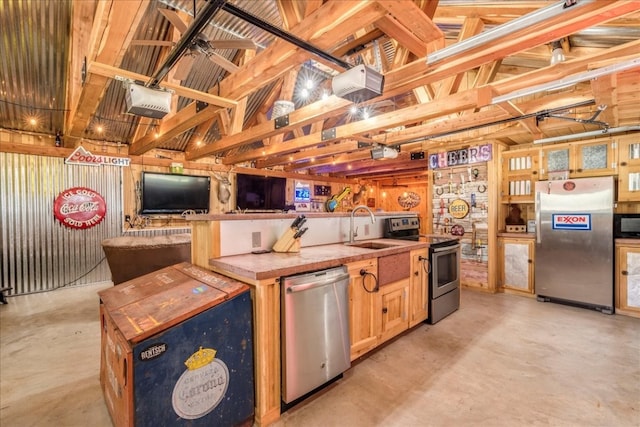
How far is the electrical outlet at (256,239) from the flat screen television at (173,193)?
4.50 m

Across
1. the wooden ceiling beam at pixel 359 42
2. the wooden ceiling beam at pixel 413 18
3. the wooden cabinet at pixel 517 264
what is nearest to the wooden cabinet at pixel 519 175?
the wooden cabinet at pixel 517 264

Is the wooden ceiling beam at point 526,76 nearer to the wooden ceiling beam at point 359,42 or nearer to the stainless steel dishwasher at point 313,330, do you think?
the wooden ceiling beam at point 359,42

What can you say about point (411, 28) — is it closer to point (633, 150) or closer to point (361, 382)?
point (361, 382)

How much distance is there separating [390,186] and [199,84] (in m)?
8.49

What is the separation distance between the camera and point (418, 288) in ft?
10.6

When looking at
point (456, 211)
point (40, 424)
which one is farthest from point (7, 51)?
point (456, 211)

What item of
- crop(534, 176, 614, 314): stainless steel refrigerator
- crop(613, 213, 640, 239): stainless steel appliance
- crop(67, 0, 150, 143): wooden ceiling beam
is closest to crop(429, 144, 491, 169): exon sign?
crop(534, 176, 614, 314): stainless steel refrigerator

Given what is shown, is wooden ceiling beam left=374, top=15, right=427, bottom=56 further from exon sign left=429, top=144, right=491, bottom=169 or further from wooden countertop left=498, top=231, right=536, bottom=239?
wooden countertop left=498, top=231, right=536, bottom=239

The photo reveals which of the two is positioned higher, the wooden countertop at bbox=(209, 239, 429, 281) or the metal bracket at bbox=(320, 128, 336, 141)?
the metal bracket at bbox=(320, 128, 336, 141)

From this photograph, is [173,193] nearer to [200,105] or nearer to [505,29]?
[200,105]

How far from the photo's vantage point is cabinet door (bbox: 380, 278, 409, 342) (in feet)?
8.93

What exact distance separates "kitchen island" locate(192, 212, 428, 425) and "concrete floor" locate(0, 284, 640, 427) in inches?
9.2

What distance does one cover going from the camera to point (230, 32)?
371cm

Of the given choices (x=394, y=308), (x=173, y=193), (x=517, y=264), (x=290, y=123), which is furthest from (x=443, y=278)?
(x=173, y=193)
